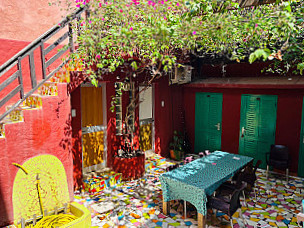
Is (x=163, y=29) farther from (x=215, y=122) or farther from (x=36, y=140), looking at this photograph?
(x=215, y=122)

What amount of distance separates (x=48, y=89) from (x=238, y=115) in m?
5.96

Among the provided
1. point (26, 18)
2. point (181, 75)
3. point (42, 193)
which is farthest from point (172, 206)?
point (26, 18)

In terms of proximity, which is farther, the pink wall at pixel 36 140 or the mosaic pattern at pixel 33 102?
the mosaic pattern at pixel 33 102

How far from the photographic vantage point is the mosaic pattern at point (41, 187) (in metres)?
4.63

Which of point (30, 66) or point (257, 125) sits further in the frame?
point (257, 125)

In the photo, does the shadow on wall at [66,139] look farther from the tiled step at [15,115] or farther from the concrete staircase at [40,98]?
the tiled step at [15,115]

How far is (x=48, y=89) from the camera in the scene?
17.1 feet

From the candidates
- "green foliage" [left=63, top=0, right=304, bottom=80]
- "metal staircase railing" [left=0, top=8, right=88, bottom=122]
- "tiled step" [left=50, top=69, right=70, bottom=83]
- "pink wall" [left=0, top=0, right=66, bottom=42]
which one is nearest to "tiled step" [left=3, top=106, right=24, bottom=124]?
"metal staircase railing" [left=0, top=8, right=88, bottom=122]

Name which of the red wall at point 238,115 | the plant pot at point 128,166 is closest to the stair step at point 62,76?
the plant pot at point 128,166

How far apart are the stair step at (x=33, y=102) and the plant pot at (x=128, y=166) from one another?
285 centimetres

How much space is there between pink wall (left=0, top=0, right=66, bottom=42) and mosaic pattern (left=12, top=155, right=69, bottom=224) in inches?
109

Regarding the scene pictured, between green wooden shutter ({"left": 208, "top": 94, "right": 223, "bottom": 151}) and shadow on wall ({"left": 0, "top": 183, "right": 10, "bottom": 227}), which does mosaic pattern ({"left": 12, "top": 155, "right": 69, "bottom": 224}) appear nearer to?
shadow on wall ({"left": 0, "top": 183, "right": 10, "bottom": 227})

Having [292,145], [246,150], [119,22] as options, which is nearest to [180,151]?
[246,150]

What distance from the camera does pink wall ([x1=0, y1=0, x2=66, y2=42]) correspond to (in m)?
5.27
